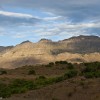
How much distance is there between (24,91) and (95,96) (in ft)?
35.7

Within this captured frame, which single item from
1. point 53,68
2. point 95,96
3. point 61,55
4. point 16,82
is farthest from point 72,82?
point 61,55

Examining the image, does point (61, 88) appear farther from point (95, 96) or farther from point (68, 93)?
point (95, 96)

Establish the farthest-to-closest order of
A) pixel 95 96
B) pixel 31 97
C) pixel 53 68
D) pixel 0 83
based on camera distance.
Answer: pixel 53 68, pixel 0 83, pixel 31 97, pixel 95 96

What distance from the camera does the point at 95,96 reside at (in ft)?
87.5

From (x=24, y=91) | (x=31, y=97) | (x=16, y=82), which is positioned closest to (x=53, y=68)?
(x=16, y=82)

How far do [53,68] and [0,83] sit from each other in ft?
72.4

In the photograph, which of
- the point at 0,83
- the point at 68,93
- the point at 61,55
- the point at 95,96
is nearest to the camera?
the point at 95,96

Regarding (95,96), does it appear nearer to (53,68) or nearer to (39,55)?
(53,68)

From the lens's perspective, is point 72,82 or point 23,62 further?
point 23,62

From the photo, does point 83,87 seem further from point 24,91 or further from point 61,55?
point 61,55

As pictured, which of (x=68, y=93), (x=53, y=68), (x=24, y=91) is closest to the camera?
(x=68, y=93)

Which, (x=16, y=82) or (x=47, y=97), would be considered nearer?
(x=47, y=97)

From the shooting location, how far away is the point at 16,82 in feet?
147

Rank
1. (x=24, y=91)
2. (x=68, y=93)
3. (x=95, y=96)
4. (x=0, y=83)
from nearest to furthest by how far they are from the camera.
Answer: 1. (x=95, y=96)
2. (x=68, y=93)
3. (x=24, y=91)
4. (x=0, y=83)
